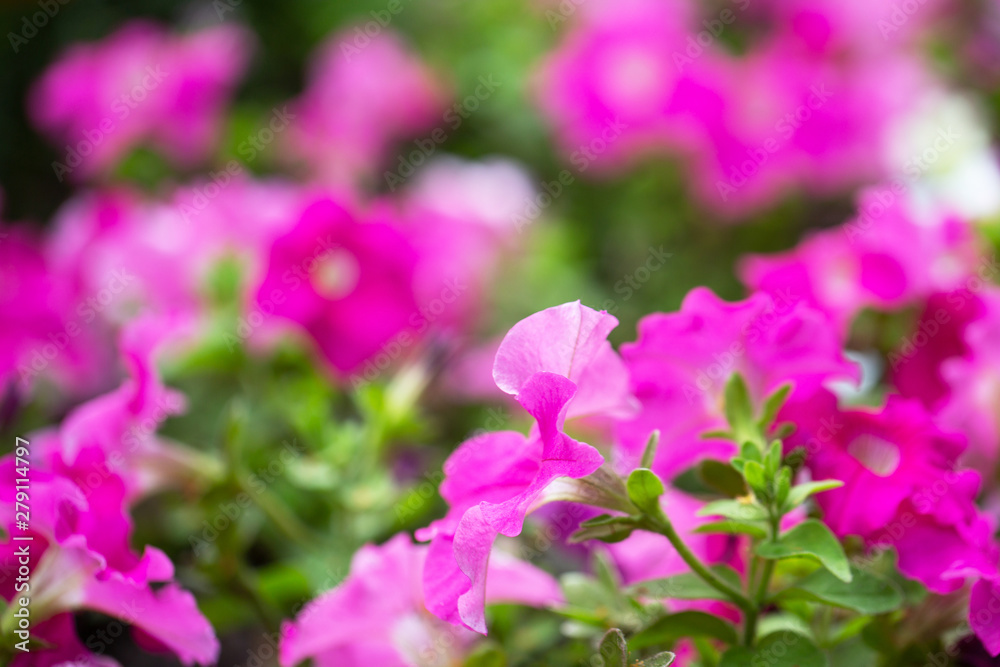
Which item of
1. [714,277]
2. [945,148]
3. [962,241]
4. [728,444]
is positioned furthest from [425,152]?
[728,444]

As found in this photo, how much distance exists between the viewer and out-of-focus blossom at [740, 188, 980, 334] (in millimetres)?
682

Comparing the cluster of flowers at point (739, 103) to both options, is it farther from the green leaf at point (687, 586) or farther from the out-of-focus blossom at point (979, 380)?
the green leaf at point (687, 586)

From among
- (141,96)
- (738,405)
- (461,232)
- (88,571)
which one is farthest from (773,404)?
(141,96)

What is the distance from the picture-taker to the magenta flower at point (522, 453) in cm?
43

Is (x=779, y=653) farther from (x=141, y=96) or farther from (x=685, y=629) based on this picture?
(x=141, y=96)

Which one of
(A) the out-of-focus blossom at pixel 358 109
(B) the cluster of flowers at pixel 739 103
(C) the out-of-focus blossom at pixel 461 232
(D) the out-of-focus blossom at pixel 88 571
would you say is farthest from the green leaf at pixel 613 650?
(A) the out-of-focus blossom at pixel 358 109

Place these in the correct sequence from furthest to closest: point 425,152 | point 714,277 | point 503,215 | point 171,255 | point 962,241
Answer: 1. point 425,152
2. point 714,277
3. point 503,215
4. point 171,255
5. point 962,241

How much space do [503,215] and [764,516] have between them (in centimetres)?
83

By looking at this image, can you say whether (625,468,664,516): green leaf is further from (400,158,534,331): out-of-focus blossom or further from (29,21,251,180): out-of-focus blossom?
(29,21,251,180): out-of-focus blossom

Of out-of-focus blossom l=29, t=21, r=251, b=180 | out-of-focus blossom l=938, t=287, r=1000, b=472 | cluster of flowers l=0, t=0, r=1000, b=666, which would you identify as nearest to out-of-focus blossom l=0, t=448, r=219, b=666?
cluster of flowers l=0, t=0, r=1000, b=666

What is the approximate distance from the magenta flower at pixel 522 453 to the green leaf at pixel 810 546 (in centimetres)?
11

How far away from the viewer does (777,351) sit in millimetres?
532

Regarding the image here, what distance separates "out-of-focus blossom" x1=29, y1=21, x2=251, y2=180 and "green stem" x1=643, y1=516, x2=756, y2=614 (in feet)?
3.62

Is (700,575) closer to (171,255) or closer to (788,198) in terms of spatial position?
(171,255)
